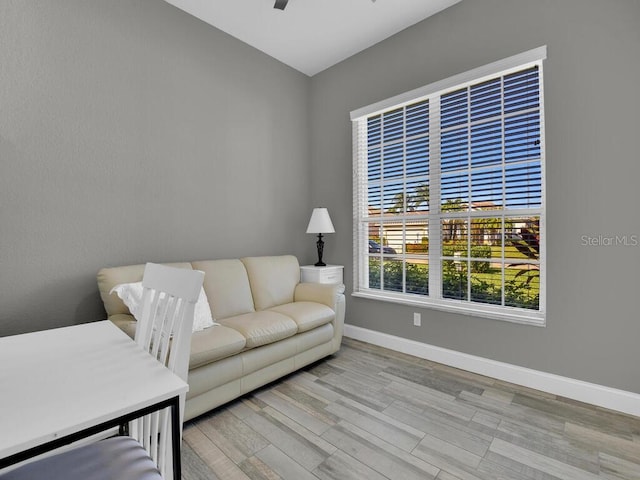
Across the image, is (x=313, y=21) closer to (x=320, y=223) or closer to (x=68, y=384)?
(x=320, y=223)

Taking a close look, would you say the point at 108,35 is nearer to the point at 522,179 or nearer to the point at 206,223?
the point at 206,223

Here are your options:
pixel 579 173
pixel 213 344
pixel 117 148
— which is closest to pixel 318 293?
pixel 213 344

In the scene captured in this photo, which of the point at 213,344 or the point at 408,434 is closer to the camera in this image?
the point at 408,434

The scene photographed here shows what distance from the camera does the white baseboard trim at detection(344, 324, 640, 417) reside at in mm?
2035

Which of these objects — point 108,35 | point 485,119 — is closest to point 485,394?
point 485,119

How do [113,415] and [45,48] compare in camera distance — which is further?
[45,48]

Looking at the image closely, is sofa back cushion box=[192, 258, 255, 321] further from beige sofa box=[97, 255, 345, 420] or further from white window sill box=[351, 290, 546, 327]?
white window sill box=[351, 290, 546, 327]

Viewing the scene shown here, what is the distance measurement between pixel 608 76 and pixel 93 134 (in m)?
3.61

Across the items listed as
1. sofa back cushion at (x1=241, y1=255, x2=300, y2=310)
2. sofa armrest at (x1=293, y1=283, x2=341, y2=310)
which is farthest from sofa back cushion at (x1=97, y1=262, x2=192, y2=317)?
sofa armrest at (x1=293, y1=283, x2=341, y2=310)

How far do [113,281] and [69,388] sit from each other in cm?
153

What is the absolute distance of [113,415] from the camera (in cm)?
72

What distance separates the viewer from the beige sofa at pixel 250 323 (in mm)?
1959

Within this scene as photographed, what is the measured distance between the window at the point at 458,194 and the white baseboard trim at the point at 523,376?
39cm

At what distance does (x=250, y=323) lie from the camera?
7.65ft
